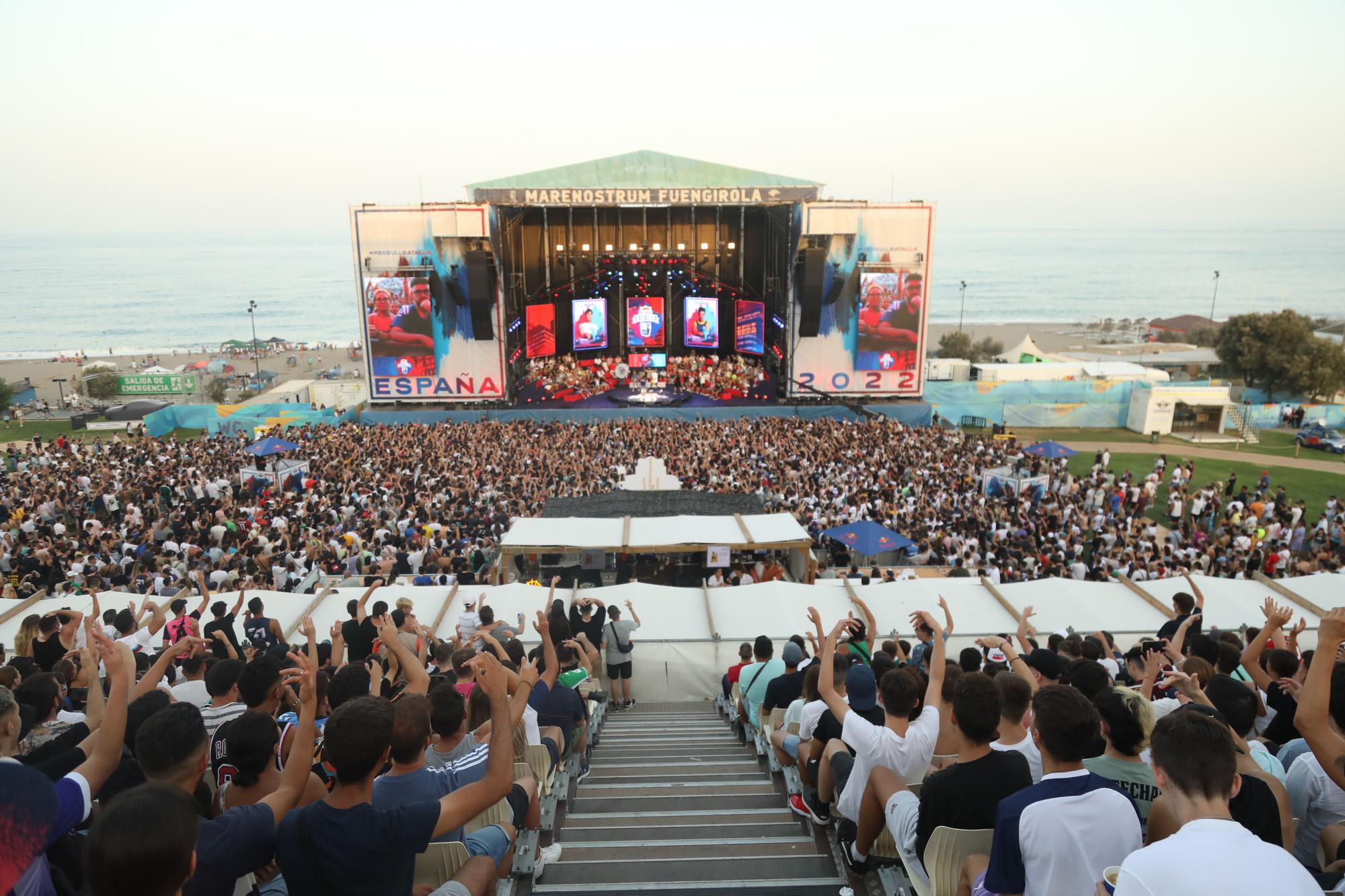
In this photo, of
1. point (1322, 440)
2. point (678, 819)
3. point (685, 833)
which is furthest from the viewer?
point (1322, 440)

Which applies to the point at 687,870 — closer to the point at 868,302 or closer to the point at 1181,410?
the point at 868,302

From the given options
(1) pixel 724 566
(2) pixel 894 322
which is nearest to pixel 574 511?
(1) pixel 724 566

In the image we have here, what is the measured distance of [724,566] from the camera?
12984 millimetres

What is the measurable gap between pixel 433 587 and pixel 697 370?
1099 inches

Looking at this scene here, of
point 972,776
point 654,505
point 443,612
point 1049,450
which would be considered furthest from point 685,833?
point 1049,450

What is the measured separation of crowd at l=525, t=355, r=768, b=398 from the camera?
109 feet

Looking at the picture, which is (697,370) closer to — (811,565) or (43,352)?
(811,565)

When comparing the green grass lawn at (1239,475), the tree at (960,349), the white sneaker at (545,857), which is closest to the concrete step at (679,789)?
the white sneaker at (545,857)

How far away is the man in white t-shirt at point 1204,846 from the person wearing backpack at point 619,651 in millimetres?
5956

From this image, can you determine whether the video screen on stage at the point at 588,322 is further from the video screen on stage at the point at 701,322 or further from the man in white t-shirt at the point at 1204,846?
the man in white t-shirt at the point at 1204,846

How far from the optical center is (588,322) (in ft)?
122

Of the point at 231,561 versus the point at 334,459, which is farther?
the point at 334,459

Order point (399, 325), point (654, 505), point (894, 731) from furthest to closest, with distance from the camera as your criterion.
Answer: point (399, 325) → point (654, 505) → point (894, 731)

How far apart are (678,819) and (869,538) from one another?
30.7 ft
